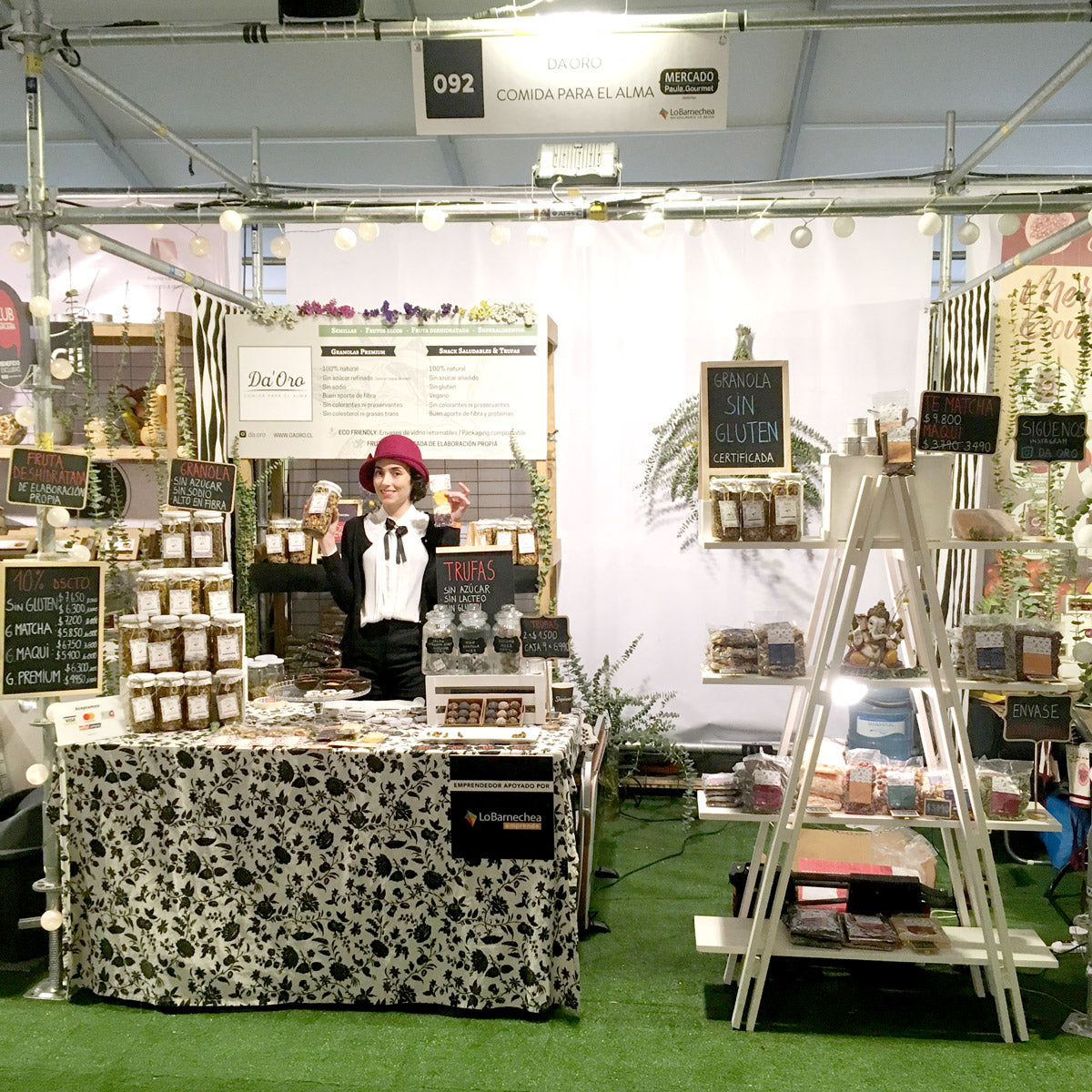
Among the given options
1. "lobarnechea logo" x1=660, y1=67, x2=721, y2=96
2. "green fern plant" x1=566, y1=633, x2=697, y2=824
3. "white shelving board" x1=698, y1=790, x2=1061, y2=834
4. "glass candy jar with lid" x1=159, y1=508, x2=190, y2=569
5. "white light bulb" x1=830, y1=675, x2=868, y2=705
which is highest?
"lobarnechea logo" x1=660, y1=67, x2=721, y2=96

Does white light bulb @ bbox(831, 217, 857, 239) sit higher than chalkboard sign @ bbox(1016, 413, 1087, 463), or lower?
higher

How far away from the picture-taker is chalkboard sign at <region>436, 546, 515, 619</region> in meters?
3.26

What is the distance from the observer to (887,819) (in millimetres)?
3070

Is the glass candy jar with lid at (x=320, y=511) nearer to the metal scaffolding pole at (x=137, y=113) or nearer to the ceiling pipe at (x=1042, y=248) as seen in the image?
the metal scaffolding pole at (x=137, y=113)

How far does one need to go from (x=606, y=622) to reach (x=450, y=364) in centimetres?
209

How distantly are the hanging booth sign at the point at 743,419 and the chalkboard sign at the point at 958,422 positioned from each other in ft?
1.35

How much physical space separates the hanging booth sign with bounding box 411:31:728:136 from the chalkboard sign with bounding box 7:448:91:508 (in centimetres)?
165

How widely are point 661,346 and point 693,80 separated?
8.23 ft

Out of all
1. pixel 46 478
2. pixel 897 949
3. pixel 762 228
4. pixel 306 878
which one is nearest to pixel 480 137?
pixel 762 228

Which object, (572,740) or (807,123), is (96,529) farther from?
(807,123)

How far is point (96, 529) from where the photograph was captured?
3691mm

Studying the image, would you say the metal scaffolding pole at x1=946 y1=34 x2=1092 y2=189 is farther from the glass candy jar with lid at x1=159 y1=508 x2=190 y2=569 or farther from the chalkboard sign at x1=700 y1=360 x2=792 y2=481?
the glass candy jar with lid at x1=159 y1=508 x2=190 y2=569

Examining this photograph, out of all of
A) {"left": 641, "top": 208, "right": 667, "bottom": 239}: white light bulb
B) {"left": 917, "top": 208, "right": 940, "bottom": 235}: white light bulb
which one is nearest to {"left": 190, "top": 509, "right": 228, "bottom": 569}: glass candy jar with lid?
{"left": 641, "top": 208, "right": 667, "bottom": 239}: white light bulb

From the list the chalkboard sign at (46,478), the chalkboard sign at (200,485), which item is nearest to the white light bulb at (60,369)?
the chalkboard sign at (46,478)
